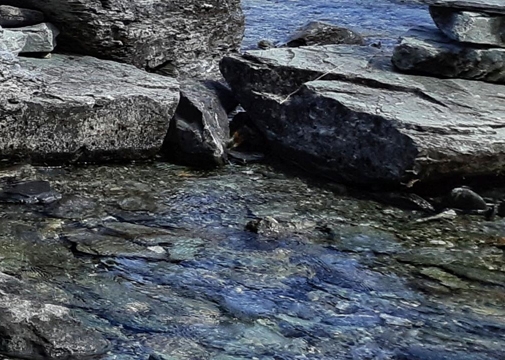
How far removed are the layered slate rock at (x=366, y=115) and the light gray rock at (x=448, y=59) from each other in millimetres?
80

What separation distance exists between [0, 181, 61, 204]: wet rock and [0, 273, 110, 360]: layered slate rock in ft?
4.86

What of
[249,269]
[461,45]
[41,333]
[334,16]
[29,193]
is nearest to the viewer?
[41,333]

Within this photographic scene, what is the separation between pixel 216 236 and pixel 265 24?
5.17 meters

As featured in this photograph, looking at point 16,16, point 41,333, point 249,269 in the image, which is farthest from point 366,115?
point 41,333

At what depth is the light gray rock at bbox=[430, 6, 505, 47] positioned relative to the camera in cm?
652

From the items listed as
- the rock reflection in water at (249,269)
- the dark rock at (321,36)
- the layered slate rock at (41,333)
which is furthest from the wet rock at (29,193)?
the dark rock at (321,36)

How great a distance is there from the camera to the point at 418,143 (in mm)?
5879

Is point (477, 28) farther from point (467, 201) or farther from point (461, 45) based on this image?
point (467, 201)

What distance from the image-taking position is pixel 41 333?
402cm

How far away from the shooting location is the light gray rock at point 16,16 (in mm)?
6488

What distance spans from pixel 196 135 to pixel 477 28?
191cm

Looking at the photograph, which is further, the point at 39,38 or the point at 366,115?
the point at 39,38

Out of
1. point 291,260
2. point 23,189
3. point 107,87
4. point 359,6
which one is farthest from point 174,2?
point 359,6

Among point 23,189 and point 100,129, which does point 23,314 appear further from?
point 100,129
